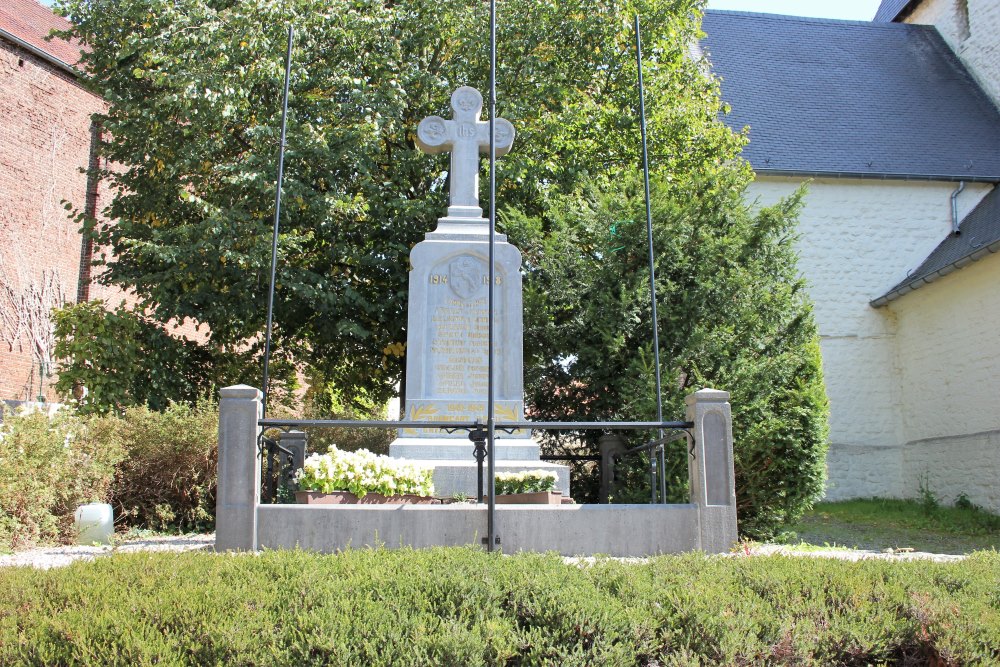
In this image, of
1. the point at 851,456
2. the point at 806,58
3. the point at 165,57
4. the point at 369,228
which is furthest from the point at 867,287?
the point at 165,57

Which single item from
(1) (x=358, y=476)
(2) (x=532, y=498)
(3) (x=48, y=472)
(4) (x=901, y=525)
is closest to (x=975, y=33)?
(4) (x=901, y=525)

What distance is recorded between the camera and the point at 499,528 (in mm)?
6148

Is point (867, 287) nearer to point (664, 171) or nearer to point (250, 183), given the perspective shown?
point (664, 171)

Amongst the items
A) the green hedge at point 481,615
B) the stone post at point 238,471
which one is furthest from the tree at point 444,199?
the green hedge at point 481,615

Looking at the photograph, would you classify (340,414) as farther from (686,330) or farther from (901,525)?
(901,525)

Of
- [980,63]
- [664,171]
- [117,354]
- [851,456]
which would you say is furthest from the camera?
[980,63]

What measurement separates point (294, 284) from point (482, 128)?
4.38 metres

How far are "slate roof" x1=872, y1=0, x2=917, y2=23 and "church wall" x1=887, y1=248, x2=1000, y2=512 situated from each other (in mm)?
10523

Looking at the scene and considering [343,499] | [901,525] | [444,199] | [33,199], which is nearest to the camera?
[343,499]

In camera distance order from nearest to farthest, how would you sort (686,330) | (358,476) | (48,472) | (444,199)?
(358,476) < (48,472) < (686,330) < (444,199)

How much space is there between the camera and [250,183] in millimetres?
12969

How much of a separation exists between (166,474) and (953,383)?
14.5 metres

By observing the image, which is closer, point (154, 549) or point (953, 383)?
point (154, 549)

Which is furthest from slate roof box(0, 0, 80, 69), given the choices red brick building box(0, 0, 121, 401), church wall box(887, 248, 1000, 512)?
church wall box(887, 248, 1000, 512)
